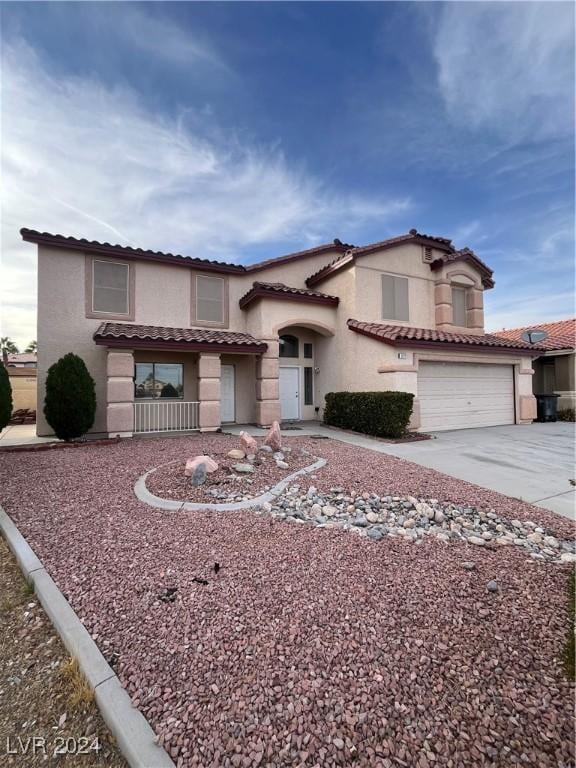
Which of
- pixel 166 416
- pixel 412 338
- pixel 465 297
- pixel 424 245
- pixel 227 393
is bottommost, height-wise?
pixel 166 416

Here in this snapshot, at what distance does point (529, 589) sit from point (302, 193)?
13063 mm

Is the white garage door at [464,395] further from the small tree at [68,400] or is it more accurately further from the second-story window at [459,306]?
the small tree at [68,400]

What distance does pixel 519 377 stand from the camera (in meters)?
14.0

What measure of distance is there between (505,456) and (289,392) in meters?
8.09

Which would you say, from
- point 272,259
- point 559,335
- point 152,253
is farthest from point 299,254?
point 559,335

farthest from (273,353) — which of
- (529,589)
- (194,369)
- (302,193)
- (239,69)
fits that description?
(529,589)

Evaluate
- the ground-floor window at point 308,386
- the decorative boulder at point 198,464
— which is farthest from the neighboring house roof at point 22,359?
the decorative boulder at point 198,464

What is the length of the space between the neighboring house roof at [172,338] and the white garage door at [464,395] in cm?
607

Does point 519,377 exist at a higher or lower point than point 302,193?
lower

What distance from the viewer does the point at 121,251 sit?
11680mm

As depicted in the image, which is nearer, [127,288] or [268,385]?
[127,288]

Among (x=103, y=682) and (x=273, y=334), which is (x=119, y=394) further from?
(x=103, y=682)

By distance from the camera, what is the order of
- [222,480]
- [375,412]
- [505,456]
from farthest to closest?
[375,412] < [505,456] < [222,480]

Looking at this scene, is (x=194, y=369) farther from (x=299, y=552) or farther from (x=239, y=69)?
(x=299, y=552)
